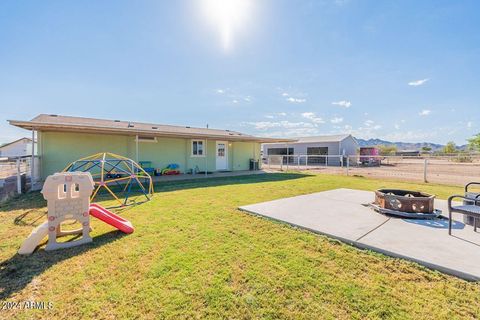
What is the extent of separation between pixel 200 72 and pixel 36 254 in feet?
37.6

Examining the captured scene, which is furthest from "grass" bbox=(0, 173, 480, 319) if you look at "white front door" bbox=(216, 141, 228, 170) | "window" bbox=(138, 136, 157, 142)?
"white front door" bbox=(216, 141, 228, 170)

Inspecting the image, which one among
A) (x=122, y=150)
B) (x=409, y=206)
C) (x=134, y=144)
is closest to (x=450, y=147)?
(x=409, y=206)

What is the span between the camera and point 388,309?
1816 mm

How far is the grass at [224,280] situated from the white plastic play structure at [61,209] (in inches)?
6.9

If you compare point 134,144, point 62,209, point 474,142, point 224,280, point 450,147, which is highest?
point 474,142

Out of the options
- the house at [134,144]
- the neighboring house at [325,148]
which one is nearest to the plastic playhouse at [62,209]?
the house at [134,144]

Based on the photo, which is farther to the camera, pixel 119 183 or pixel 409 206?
pixel 119 183

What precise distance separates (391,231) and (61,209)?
5464mm

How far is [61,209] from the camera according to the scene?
307 centimetres

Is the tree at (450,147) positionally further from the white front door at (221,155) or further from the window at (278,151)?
the white front door at (221,155)

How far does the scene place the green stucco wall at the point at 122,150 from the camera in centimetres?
914

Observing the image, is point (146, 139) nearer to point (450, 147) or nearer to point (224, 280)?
point (224, 280)

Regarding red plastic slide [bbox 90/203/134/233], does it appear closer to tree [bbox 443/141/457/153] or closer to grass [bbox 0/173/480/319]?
grass [bbox 0/173/480/319]

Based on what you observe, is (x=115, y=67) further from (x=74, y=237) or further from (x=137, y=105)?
(x=74, y=237)
